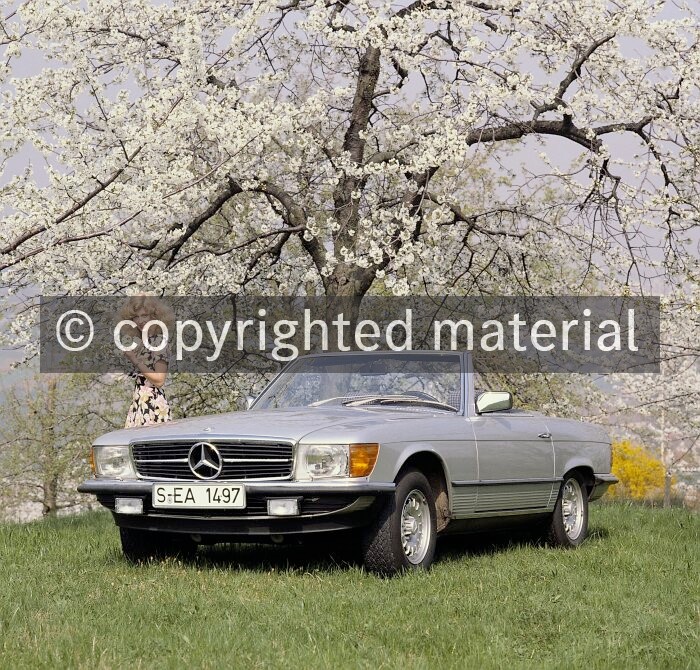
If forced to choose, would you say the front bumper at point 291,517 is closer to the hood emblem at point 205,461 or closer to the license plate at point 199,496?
the license plate at point 199,496

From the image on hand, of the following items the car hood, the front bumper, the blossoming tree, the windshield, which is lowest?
the front bumper

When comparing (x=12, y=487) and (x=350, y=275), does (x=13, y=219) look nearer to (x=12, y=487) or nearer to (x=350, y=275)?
(x=350, y=275)

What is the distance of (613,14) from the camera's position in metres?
13.7

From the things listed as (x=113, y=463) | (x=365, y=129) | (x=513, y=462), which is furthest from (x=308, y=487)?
(x=365, y=129)

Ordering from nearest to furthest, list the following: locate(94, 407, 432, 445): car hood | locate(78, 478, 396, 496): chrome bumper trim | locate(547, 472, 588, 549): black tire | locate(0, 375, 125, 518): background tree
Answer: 1. locate(78, 478, 396, 496): chrome bumper trim
2. locate(94, 407, 432, 445): car hood
3. locate(547, 472, 588, 549): black tire
4. locate(0, 375, 125, 518): background tree

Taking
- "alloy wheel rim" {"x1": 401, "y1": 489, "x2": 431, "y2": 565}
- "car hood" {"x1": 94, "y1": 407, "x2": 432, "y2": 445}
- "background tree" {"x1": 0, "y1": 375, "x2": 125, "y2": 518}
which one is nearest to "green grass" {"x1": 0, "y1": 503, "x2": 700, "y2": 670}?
"alloy wheel rim" {"x1": 401, "y1": 489, "x2": 431, "y2": 565}

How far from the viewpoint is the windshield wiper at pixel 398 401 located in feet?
25.7

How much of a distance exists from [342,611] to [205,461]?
1638 mm

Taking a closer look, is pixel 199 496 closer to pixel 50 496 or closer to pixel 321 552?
pixel 321 552

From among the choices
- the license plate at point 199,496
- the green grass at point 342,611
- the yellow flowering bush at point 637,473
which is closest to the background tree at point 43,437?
the yellow flowering bush at point 637,473

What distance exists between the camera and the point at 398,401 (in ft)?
25.8

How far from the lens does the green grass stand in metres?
4.52

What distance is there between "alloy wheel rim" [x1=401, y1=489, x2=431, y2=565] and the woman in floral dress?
10.1ft

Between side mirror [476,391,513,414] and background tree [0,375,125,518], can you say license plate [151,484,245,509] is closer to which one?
side mirror [476,391,513,414]
